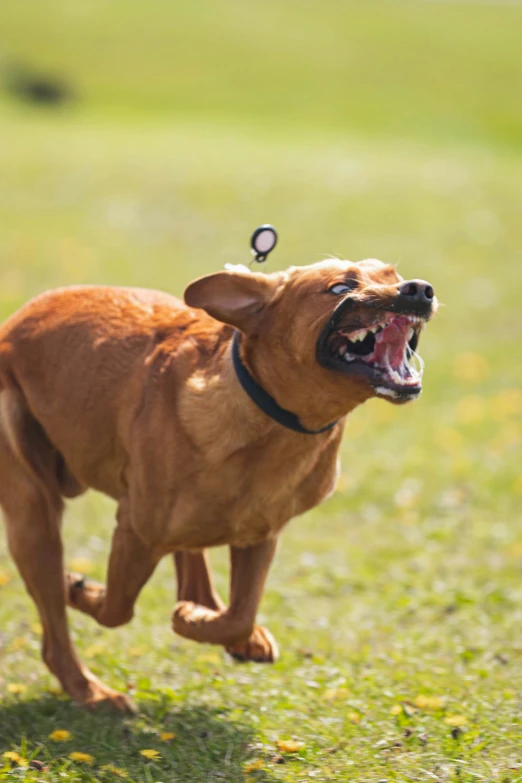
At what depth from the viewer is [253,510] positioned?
492cm

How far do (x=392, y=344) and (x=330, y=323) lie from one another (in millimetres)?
315

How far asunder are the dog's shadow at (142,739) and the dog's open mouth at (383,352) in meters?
1.71

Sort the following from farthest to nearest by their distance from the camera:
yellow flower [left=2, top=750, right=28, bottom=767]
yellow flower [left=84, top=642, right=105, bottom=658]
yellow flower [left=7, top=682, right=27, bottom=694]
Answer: yellow flower [left=84, top=642, right=105, bottom=658] → yellow flower [left=7, top=682, right=27, bottom=694] → yellow flower [left=2, top=750, right=28, bottom=767]

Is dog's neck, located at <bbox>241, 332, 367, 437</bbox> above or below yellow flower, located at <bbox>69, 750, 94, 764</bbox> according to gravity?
above

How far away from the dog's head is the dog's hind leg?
144 centimetres

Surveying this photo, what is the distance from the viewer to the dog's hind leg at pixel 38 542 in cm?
565

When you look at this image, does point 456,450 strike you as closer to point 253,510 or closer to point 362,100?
point 253,510

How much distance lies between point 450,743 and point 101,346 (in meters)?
2.36

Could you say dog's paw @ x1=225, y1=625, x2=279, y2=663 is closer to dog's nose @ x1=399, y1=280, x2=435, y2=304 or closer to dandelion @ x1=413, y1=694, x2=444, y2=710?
dandelion @ x1=413, y1=694, x2=444, y2=710


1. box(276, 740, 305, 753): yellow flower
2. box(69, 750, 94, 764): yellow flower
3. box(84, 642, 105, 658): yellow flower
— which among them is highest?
box(276, 740, 305, 753): yellow flower

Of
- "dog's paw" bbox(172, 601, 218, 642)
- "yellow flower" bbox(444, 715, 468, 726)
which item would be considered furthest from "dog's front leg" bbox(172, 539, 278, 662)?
"yellow flower" bbox(444, 715, 468, 726)

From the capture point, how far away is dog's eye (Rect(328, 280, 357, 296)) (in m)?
4.57

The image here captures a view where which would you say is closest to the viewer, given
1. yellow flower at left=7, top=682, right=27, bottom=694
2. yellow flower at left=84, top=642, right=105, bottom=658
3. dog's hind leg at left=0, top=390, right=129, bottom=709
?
dog's hind leg at left=0, top=390, right=129, bottom=709

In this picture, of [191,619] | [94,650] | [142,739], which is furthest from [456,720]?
[94,650]
